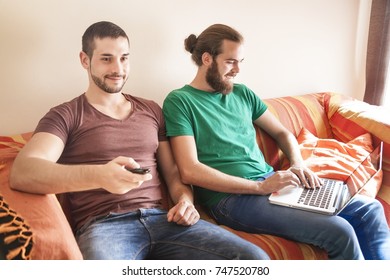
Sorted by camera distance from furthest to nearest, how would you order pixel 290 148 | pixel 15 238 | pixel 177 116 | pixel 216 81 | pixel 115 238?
pixel 290 148, pixel 216 81, pixel 177 116, pixel 115 238, pixel 15 238

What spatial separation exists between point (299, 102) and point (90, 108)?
1184mm

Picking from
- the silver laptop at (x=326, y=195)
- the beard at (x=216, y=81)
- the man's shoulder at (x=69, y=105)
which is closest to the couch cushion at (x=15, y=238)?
the man's shoulder at (x=69, y=105)

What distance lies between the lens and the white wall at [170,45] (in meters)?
1.42

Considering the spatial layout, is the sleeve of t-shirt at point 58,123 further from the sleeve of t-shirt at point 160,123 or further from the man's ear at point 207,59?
the man's ear at point 207,59

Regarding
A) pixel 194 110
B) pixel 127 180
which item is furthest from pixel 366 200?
pixel 127 180

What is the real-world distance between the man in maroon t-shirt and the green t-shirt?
83 mm

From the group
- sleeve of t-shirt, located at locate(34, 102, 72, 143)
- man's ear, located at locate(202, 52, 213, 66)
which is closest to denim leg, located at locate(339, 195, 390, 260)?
man's ear, located at locate(202, 52, 213, 66)

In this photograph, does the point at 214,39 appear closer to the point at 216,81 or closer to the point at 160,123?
the point at 216,81

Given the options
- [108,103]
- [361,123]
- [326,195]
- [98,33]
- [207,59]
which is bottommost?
[326,195]

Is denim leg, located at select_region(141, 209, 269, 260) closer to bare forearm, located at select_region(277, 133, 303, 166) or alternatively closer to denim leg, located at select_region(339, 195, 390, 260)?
denim leg, located at select_region(339, 195, 390, 260)

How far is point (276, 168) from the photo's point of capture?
1795 millimetres

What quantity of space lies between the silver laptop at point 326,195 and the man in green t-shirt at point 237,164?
1.0 inches

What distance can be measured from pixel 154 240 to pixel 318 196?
0.61 meters

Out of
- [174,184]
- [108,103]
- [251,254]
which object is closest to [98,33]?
[108,103]
